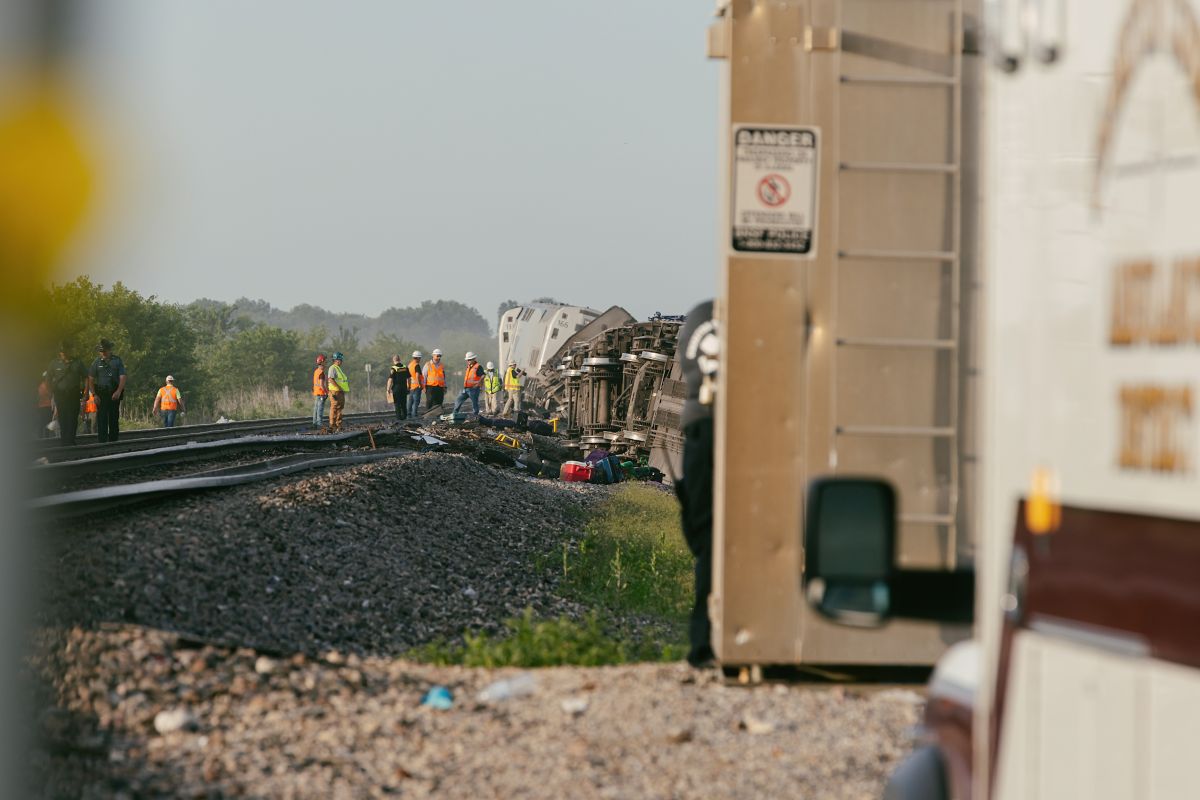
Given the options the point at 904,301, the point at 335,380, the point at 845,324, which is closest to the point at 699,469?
the point at 845,324

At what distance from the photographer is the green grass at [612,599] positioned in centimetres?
859

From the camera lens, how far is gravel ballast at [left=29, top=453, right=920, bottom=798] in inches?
225

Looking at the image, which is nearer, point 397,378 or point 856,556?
point 856,556

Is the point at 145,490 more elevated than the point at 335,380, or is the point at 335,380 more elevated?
the point at 335,380

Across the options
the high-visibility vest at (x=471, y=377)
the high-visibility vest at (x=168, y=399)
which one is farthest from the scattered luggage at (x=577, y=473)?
the high-visibility vest at (x=168, y=399)

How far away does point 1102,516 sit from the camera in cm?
220

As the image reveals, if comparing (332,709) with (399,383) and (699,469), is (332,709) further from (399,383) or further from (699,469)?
(399,383)

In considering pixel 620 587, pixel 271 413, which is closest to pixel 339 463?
pixel 620 587

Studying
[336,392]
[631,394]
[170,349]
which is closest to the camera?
[631,394]

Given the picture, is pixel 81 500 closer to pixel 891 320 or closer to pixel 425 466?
pixel 891 320

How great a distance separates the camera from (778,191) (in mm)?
6953

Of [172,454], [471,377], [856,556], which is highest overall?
[856,556]

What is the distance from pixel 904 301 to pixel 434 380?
3120 cm

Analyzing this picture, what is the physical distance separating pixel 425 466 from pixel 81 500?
29.0 ft
